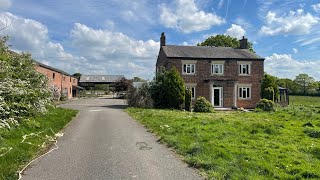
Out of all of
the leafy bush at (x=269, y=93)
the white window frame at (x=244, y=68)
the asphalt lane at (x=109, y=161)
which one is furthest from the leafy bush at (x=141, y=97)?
the asphalt lane at (x=109, y=161)

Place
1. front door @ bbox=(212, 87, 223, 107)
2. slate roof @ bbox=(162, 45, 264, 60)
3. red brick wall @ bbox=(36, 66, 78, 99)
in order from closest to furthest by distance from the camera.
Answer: slate roof @ bbox=(162, 45, 264, 60) < front door @ bbox=(212, 87, 223, 107) < red brick wall @ bbox=(36, 66, 78, 99)

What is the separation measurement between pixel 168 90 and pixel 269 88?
47.0ft

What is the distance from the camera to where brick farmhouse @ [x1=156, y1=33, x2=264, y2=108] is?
38.7 meters

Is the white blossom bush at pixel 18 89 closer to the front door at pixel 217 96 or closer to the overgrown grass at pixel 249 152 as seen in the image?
the overgrown grass at pixel 249 152

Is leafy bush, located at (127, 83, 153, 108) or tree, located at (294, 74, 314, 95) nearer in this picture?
leafy bush, located at (127, 83, 153, 108)

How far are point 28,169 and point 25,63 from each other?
11.7 m

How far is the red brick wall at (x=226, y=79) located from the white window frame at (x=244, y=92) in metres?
0.38

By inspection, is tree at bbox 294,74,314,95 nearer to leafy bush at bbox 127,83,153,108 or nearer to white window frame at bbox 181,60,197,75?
white window frame at bbox 181,60,197,75

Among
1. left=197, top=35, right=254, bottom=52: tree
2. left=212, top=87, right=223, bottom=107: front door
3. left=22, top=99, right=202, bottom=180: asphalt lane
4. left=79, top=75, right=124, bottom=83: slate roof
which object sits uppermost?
left=197, top=35, right=254, bottom=52: tree

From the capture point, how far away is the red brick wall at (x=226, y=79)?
38.8 m

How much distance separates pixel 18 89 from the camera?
12227mm

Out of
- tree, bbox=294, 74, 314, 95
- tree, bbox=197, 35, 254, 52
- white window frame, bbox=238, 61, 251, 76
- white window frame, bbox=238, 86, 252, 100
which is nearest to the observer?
white window frame, bbox=238, 61, 251, 76

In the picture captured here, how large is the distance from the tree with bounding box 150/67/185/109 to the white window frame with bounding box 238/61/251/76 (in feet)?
34.4

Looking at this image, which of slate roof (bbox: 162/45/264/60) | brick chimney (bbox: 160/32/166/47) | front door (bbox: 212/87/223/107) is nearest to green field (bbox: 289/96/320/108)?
slate roof (bbox: 162/45/264/60)
